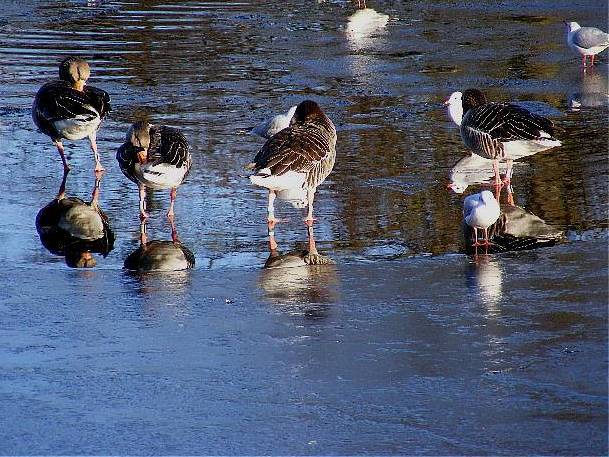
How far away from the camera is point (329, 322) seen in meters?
7.67

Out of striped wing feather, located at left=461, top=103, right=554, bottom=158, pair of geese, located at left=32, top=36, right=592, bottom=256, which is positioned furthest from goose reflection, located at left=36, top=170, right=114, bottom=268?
striped wing feather, located at left=461, top=103, right=554, bottom=158

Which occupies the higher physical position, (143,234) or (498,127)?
(498,127)

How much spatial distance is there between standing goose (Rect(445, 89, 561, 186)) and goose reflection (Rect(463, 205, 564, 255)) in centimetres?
124

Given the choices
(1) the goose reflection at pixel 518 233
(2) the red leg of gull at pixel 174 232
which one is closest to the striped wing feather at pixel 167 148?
(2) the red leg of gull at pixel 174 232

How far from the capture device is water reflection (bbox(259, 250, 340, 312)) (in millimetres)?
8084

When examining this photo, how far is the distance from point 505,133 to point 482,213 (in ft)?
8.07

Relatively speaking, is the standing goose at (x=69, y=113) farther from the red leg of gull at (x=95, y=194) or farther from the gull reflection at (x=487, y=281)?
the gull reflection at (x=487, y=281)

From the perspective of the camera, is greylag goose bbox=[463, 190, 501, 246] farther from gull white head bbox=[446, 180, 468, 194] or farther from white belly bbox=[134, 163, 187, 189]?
white belly bbox=[134, 163, 187, 189]

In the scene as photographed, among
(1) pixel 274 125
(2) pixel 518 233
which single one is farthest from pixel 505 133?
(1) pixel 274 125

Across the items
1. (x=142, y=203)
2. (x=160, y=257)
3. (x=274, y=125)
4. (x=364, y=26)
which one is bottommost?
(x=160, y=257)

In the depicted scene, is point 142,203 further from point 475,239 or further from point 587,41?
point 587,41

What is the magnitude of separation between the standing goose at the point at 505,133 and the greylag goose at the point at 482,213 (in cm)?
204

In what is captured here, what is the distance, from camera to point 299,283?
28.1ft

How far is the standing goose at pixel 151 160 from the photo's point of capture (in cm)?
1036
